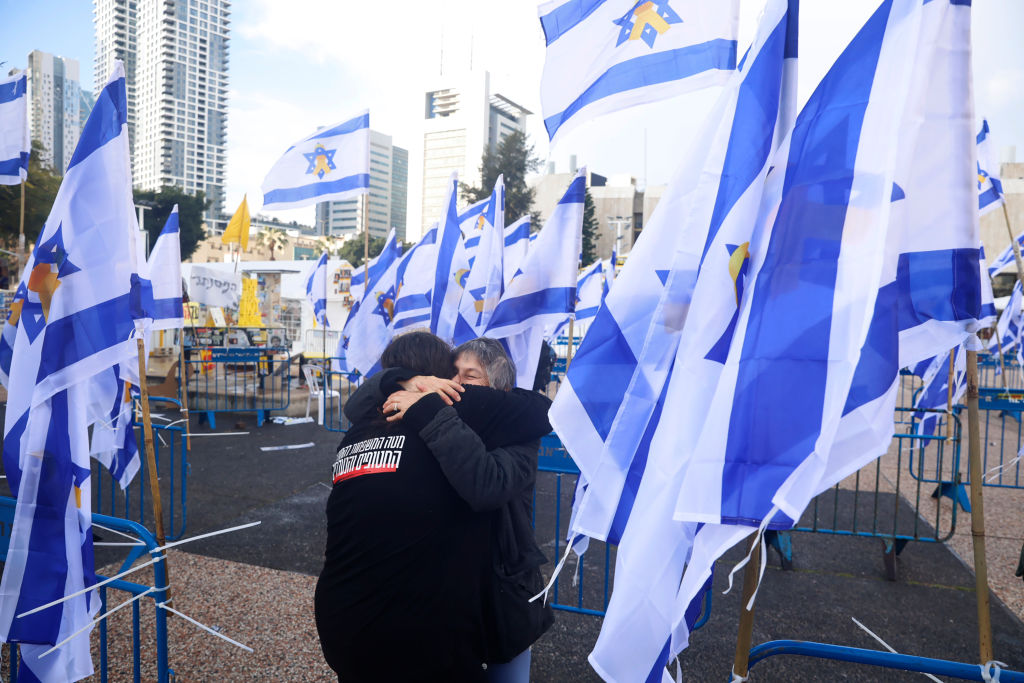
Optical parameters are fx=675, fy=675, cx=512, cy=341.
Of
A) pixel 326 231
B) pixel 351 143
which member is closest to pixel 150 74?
pixel 326 231

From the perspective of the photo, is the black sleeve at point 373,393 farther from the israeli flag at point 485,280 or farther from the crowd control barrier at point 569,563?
the israeli flag at point 485,280

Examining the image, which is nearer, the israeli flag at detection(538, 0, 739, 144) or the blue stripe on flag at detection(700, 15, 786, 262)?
the blue stripe on flag at detection(700, 15, 786, 262)

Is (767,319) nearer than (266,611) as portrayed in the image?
Yes

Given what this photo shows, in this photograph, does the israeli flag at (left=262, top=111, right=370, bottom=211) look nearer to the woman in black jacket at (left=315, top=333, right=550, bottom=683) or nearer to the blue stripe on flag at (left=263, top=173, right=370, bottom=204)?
the blue stripe on flag at (left=263, top=173, right=370, bottom=204)

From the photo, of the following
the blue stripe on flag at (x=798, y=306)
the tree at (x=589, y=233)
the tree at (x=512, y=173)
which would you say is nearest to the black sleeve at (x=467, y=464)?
the blue stripe on flag at (x=798, y=306)

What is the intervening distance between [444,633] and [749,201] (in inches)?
59.7

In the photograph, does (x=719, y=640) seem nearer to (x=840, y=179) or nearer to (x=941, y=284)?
(x=941, y=284)

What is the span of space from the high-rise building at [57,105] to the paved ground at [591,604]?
69.0 metres

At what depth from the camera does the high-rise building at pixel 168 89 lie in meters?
123

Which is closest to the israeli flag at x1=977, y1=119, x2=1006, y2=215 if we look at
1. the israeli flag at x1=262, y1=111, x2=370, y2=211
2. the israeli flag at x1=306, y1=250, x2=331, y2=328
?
the israeli flag at x1=262, y1=111, x2=370, y2=211

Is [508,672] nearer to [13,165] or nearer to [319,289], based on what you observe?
[13,165]

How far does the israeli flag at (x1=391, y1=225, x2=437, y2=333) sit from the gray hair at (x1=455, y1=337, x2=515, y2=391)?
5.07 m

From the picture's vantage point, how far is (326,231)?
157875mm

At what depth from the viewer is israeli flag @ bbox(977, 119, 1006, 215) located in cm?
583
